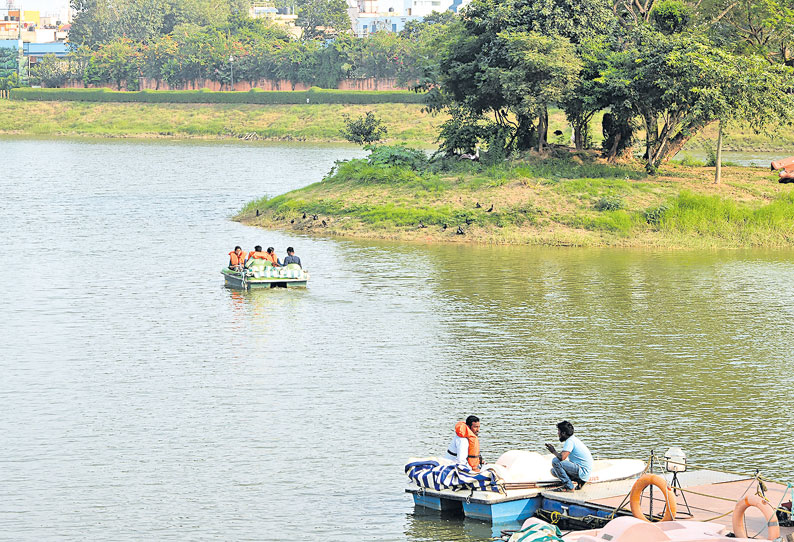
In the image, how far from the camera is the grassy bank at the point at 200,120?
136 metres

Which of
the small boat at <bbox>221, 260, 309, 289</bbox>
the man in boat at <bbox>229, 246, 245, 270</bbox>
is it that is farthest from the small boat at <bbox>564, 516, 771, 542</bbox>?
the man in boat at <bbox>229, 246, 245, 270</bbox>

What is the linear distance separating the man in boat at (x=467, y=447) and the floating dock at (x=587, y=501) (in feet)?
2.49

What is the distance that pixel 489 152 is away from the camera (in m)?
57.9

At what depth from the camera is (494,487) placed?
68.1 feet

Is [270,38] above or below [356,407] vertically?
above

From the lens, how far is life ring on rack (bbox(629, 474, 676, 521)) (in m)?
19.1

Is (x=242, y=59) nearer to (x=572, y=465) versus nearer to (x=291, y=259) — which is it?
(x=291, y=259)

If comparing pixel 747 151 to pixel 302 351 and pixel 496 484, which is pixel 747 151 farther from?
pixel 496 484

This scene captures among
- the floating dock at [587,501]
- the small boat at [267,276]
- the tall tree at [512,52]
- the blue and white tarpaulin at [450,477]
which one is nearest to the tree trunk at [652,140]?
the tall tree at [512,52]

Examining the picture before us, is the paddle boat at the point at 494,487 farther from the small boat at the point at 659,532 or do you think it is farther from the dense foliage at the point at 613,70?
the dense foliage at the point at 613,70

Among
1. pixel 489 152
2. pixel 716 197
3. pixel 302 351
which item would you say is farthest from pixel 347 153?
pixel 302 351

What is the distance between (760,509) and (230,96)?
138 meters

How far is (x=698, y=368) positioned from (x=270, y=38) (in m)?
150

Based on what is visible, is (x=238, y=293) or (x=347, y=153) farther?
(x=347, y=153)
